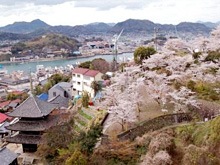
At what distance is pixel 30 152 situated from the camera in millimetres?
14680

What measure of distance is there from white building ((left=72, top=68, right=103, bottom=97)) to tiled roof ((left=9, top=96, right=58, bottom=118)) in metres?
9.66

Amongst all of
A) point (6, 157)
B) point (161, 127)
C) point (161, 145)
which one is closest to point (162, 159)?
point (161, 145)

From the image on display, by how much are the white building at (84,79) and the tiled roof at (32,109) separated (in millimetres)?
9662

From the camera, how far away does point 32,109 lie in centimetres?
1438

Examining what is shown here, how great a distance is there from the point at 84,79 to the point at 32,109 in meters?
12.5

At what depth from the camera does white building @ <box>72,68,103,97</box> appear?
2553 centimetres

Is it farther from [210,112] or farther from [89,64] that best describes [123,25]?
[210,112]

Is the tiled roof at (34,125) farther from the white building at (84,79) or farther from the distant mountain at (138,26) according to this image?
the distant mountain at (138,26)

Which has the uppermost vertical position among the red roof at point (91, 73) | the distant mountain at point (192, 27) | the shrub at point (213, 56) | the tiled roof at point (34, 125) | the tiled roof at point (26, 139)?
the distant mountain at point (192, 27)

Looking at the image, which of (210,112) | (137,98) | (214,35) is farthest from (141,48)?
(210,112)

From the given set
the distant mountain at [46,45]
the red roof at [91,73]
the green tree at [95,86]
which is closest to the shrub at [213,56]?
the green tree at [95,86]

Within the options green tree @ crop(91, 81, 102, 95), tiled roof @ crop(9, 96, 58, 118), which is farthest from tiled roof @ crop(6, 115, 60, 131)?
green tree @ crop(91, 81, 102, 95)

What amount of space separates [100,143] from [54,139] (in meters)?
2.42

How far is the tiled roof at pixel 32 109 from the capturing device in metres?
14.1
